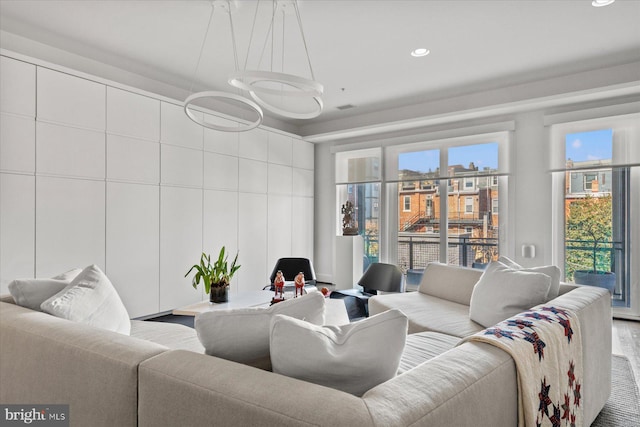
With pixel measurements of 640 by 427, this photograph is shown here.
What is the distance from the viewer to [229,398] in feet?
3.04

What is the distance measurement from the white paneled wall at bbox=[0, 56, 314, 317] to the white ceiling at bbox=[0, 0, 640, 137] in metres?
0.42

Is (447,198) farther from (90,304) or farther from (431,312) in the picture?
(90,304)

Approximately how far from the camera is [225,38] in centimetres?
357

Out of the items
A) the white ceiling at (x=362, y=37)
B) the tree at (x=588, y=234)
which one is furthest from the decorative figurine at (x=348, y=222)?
the tree at (x=588, y=234)

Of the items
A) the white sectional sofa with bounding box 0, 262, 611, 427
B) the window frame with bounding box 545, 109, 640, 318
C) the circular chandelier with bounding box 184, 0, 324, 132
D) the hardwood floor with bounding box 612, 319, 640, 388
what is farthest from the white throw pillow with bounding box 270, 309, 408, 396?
the window frame with bounding box 545, 109, 640, 318

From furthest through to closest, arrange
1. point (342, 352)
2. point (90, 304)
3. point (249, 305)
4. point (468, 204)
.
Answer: point (468, 204) < point (249, 305) < point (90, 304) < point (342, 352)

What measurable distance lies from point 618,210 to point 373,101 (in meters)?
3.13

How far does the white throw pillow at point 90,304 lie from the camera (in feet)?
5.67

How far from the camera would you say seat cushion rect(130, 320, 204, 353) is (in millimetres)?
2125

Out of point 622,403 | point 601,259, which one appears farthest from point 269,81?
point 601,259

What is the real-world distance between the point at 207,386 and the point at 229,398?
3.3 inches

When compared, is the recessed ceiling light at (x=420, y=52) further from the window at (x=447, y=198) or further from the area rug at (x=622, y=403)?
the area rug at (x=622, y=403)

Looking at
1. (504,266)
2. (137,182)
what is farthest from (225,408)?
(137,182)

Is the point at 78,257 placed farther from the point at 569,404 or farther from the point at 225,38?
the point at 569,404
